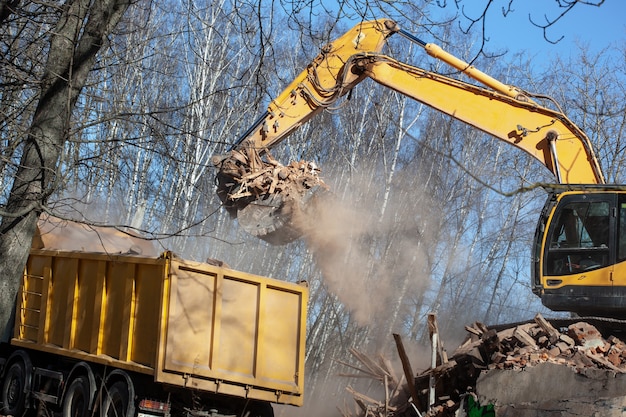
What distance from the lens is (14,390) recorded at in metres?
12.4

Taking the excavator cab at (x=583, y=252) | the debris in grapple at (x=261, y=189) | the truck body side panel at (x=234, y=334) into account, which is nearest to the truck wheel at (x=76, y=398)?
the truck body side panel at (x=234, y=334)

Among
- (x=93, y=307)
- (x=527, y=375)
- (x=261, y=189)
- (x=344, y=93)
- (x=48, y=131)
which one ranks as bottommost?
(x=527, y=375)

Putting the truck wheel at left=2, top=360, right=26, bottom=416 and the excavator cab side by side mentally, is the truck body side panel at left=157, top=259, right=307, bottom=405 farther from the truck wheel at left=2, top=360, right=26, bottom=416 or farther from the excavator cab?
the truck wheel at left=2, top=360, right=26, bottom=416

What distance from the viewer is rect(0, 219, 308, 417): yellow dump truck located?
9859 millimetres

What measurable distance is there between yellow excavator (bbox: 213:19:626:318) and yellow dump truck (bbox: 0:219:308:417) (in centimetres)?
225

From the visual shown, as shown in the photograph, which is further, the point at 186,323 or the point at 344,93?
the point at 344,93

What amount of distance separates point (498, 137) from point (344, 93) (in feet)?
9.12

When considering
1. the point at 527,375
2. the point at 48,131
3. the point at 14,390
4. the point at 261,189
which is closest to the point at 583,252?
the point at 527,375

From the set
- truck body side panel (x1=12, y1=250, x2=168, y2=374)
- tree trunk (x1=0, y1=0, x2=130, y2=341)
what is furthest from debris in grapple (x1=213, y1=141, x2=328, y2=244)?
tree trunk (x1=0, y1=0, x2=130, y2=341)

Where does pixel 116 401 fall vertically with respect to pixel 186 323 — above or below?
below

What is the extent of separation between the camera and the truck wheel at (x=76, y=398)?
10.9 m

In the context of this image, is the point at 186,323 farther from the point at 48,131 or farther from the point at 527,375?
the point at 527,375

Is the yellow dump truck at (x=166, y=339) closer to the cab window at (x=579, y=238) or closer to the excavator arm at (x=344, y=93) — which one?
the excavator arm at (x=344, y=93)

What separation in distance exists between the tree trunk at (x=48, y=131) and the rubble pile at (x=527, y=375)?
18.1ft
